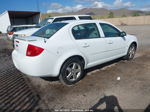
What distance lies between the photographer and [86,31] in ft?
13.7

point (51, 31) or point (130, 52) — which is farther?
point (130, 52)

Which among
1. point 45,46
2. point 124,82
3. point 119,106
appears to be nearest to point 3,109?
point 45,46

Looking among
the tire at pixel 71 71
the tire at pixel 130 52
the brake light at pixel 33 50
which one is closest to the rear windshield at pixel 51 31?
the brake light at pixel 33 50

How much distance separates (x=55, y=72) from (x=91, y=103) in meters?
1.14

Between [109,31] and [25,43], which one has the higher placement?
[109,31]

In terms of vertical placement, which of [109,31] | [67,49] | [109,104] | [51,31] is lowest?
[109,104]

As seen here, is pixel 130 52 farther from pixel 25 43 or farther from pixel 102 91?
pixel 25 43

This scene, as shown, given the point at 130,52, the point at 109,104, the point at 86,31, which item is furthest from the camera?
the point at 130,52

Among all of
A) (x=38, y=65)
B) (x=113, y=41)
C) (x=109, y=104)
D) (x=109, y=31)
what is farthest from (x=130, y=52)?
(x=38, y=65)

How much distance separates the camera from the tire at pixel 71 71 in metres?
3.69

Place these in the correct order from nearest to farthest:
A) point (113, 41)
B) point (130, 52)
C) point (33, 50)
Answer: point (33, 50), point (113, 41), point (130, 52)

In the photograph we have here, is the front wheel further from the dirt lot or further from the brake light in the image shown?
the brake light

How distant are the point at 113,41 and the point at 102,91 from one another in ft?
6.35

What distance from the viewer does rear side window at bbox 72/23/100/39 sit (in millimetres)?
3916
